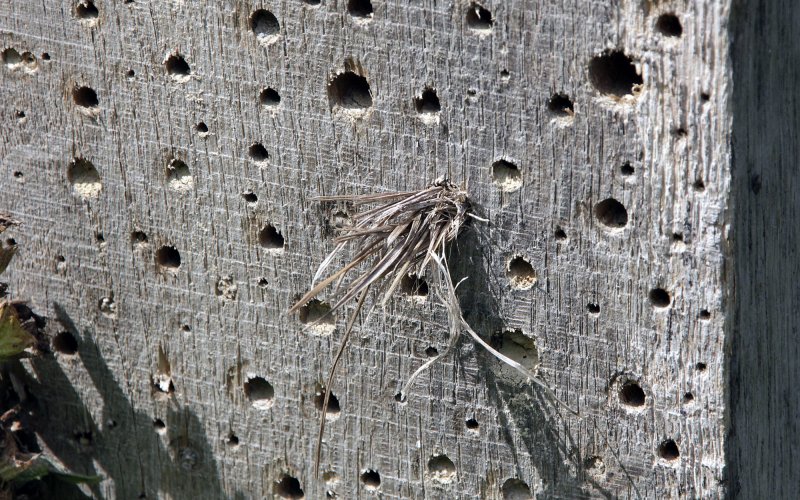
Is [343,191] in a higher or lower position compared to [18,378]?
higher

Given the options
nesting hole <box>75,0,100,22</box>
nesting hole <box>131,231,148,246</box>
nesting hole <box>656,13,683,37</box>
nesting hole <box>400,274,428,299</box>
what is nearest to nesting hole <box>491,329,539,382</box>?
nesting hole <box>400,274,428,299</box>

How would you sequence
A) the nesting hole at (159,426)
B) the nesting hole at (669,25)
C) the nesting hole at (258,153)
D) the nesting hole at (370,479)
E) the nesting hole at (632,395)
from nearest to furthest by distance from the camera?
the nesting hole at (669,25) → the nesting hole at (632,395) → the nesting hole at (258,153) → the nesting hole at (370,479) → the nesting hole at (159,426)

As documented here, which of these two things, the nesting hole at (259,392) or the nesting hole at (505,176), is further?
the nesting hole at (259,392)

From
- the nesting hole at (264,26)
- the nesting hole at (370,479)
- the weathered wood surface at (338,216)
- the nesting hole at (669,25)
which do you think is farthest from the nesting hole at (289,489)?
the nesting hole at (669,25)

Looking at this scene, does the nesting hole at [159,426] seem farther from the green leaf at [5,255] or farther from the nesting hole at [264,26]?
the nesting hole at [264,26]

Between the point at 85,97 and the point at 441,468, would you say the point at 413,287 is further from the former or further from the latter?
the point at 85,97

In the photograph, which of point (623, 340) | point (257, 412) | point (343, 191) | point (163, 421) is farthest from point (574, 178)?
point (163, 421)

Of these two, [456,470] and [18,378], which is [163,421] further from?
[456,470]

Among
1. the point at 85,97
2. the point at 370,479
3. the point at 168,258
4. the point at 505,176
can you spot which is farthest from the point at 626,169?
the point at 85,97
